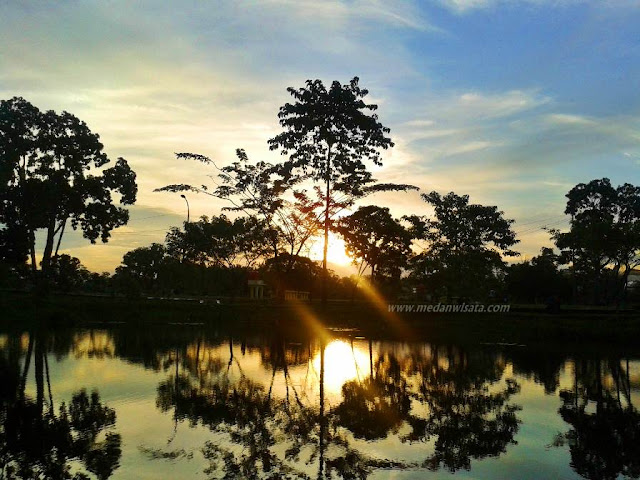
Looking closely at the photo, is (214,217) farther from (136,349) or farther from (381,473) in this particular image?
(381,473)

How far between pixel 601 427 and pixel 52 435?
36.8ft

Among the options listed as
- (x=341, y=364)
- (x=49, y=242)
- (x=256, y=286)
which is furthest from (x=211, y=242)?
(x=341, y=364)

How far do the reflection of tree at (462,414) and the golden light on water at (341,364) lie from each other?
2046mm

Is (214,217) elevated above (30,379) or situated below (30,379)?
above

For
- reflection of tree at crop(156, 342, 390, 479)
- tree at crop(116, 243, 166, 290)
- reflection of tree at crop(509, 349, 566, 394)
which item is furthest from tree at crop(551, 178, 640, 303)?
tree at crop(116, 243, 166, 290)

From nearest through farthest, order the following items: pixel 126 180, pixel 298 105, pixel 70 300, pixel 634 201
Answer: pixel 298 105
pixel 70 300
pixel 126 180
pixel 634 201

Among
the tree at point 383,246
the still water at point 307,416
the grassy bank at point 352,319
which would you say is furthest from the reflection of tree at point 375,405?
the tree at point 383,246

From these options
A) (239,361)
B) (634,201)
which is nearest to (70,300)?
(239,361)

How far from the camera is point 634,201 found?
6425 cm

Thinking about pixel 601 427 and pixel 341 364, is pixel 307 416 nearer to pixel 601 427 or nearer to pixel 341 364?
pixel 601 427

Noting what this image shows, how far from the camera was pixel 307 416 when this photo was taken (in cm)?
1233

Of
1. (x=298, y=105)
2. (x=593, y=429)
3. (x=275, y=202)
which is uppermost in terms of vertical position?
(x=298, y=105)

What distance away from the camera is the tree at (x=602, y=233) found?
44.1m

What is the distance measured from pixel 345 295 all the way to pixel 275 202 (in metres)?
61.9
